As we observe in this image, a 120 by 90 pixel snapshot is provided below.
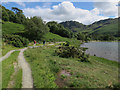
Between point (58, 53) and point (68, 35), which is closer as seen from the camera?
point (58, 53)

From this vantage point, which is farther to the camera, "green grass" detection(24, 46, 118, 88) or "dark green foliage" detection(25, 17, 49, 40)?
"dark green foliage" detection(25, 17, 49, 40)

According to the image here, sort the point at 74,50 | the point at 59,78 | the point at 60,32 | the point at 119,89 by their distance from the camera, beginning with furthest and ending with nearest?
the point at 60,32
the point at 74,50
the point at 59,78
the point at 119,89

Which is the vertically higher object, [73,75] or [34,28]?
[34,28]

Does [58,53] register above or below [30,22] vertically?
below

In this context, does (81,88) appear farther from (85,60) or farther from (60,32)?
(60,32)

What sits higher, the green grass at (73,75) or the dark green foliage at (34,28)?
the dark green foliage at (34,28)

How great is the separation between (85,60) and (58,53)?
26.5ft

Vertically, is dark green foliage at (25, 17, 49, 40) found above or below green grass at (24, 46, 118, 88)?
above

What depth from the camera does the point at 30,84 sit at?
26.2ft

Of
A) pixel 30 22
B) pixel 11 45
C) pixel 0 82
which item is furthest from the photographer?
pixel 30 22

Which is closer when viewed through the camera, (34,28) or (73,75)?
(73,75)

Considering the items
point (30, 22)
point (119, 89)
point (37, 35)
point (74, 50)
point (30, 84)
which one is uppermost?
point (30, 22)

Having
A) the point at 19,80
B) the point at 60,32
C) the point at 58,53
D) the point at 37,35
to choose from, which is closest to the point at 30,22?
the point at 37,35

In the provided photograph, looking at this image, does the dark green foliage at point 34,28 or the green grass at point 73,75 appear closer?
the green grass at point 73,75
